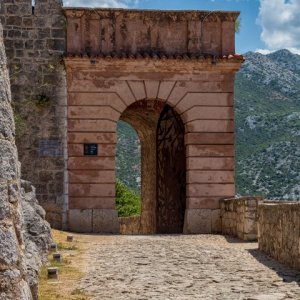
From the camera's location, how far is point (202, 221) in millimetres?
16609

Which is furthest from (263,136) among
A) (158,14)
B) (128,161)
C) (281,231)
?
(281,231)

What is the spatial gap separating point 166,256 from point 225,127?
7241mm

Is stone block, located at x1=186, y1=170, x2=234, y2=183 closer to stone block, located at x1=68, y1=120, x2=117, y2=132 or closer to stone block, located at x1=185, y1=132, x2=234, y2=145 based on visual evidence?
stone block, located at x1=185, y1=132, x2=234, y2=145

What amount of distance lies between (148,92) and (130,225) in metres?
8.88

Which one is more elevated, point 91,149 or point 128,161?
point 128,161

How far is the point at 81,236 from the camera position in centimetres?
1472

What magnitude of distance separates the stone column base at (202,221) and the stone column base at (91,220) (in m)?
1.82

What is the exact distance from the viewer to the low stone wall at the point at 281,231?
8781mm

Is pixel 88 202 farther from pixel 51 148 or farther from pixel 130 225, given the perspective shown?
pixel 130 225

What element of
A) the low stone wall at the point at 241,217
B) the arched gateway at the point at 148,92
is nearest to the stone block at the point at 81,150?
the arched gateway at the point at 148,92

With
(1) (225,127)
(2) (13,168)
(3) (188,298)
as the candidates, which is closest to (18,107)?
(1) (225,127)

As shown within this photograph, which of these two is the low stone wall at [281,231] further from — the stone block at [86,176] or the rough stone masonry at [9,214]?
the stone block at [86,176]

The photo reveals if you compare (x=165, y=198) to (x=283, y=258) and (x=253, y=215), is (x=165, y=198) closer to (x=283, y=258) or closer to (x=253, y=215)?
(x=253, y=215)

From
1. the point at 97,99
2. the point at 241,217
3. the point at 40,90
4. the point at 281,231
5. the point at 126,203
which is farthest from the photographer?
the point at 126,203
